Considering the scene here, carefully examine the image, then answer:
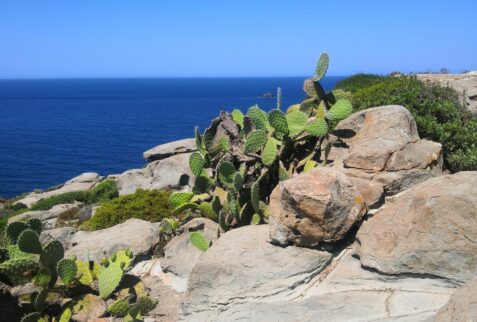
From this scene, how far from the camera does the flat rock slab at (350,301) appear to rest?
23.4 ft

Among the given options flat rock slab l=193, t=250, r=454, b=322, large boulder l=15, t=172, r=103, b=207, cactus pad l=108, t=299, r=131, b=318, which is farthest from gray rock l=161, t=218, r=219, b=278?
large boulder l=15, t=172, r=103, b=207

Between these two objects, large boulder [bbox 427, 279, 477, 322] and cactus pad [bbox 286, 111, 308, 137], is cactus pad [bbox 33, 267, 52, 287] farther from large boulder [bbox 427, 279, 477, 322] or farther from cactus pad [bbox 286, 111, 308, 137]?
large boulder [bbox 427, 279, 477, 322]

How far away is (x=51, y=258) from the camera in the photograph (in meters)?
9.42

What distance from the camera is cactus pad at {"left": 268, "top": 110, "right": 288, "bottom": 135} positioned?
10484 millimetres

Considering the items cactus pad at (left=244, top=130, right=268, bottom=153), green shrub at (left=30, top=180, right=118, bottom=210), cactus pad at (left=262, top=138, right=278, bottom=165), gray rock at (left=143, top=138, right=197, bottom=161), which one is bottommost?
green shrub at (left=30, top=180, right=118, bottom=210)

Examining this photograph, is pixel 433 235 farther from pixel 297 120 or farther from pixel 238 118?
pixel 238 118

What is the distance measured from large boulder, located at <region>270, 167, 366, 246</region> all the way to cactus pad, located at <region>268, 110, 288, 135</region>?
227cm

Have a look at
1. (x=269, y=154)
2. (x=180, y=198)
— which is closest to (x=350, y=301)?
(x=269, y=154)

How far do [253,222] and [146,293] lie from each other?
99.9 inches

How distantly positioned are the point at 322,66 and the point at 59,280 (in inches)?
288

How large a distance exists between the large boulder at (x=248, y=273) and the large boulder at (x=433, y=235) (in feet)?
3.33

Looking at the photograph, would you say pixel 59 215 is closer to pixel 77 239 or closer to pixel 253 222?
pixel 77 239

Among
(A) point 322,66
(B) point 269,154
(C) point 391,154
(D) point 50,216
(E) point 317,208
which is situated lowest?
(D) point 50,216

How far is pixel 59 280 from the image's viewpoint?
1002 centimetres
